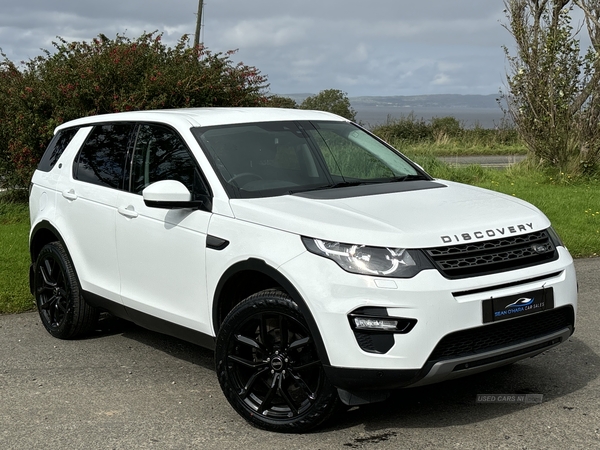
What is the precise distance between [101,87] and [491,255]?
9823 mm

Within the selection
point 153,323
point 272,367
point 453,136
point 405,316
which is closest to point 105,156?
point 153,323

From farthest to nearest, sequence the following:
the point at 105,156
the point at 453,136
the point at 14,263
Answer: the point at 453,136, the point at 14,263, the point at 105,156

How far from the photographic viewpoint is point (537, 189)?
14.5 meters

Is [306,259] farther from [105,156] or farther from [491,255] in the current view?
[105,156]

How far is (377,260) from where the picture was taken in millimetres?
4082

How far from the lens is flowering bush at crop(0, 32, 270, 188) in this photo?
12.9 meters

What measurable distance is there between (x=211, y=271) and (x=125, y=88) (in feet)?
29.3

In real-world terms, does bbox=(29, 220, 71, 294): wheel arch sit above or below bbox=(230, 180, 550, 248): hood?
below

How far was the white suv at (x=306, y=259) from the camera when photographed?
4055mm

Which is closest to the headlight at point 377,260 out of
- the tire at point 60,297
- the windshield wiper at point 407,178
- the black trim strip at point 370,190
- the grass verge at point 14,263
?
the black trim strip at point 370,190

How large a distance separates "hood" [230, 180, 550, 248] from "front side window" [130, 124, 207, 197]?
21.8 inches

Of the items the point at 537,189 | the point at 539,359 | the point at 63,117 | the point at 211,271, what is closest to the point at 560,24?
the point at 537,189

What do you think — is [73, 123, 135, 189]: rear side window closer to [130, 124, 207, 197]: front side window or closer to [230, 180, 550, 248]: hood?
[130, 124, 207, 197]: front side window

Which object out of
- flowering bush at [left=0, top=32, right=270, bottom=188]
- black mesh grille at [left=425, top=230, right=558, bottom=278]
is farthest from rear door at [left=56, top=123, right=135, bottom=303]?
flowering bush at [left=0, top=32, right=270, bottom=188]
